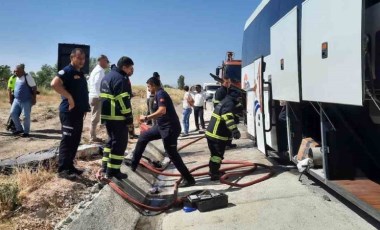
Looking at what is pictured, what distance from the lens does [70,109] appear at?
233 inches

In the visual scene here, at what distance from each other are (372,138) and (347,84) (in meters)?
1.42

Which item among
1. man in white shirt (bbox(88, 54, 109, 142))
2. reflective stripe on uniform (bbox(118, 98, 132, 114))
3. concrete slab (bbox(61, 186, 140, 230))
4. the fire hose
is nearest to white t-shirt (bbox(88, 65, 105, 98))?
man in white shirt (bbox(88, 54, 109, 142))

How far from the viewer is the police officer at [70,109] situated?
5.89m

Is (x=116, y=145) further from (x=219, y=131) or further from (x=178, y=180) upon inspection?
(x=219, y=131)

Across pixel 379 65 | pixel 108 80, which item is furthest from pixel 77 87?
pixel 379 65

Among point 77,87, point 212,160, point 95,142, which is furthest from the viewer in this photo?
point 95,142

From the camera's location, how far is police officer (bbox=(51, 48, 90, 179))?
5895mm

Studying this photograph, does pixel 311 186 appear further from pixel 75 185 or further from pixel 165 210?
pixel 75 185

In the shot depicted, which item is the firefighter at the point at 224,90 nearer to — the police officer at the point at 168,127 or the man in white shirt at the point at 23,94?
the police officer at the point at 168,127

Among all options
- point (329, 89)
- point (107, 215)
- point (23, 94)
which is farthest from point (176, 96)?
point (329, 89)

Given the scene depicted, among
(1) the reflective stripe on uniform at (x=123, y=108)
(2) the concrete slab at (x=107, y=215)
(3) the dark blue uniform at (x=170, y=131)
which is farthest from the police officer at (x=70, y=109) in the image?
(3) the dark blue uniform at (x=170, y=131)

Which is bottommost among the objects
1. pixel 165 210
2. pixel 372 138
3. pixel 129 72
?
pixel 165 210

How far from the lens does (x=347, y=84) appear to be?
3.59 metres

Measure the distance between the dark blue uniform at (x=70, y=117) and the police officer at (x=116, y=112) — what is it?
0.39 metres
